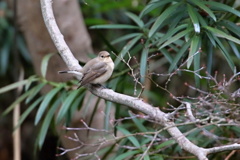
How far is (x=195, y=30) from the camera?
2.61m

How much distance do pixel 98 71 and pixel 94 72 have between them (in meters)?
0.04

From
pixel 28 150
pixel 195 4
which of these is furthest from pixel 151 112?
pixel 28 150

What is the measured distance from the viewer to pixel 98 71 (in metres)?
3.05

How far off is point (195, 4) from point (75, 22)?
153 cm

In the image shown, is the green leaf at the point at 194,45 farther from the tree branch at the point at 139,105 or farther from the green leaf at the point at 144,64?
the tree branch at the point at 139,105

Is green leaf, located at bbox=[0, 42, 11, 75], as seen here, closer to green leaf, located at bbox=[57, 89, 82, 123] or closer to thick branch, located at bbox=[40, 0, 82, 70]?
green leaf, located at bbox=[57, 89, 82, 123]

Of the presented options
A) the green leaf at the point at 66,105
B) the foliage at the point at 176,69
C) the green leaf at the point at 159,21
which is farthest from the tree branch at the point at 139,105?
the green leaf at the point at 66,105

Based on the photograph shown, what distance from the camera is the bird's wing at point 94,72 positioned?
9.34 ft

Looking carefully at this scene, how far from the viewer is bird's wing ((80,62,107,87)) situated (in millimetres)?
2848

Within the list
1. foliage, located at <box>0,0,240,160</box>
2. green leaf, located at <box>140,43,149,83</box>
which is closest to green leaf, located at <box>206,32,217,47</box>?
foliage, located at <box>0,0,240,160</box>

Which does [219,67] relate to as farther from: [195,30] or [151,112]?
[151,112]

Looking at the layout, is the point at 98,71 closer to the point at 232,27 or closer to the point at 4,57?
the point at 232,27

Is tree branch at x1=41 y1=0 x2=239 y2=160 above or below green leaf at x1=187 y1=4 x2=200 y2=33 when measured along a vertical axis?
below

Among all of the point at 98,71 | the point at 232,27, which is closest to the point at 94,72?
the point at 98,71
